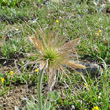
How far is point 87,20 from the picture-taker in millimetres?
4590

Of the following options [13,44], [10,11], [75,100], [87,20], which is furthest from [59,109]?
[10,11]

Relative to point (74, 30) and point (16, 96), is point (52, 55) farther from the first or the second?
point (74, 30)

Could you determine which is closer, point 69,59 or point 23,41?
point 69,59

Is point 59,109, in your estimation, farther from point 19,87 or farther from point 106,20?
point 106,20

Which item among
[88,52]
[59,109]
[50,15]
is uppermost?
[50,15]

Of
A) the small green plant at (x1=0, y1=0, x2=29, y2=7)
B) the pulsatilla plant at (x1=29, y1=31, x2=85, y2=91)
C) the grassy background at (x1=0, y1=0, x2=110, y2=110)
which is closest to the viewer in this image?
the pulsatilla plant at (x1=29, y1=31, x2=85, y2=91)

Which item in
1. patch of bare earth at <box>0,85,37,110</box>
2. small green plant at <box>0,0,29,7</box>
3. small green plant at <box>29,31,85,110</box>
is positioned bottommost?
patch of bare earth at <box>0,85,37,110</box>

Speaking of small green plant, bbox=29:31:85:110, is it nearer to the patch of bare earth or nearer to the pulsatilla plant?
the pulsatilla plant

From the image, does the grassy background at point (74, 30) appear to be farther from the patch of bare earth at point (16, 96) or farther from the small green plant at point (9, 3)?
the patch of bare earth at point (16, 96)

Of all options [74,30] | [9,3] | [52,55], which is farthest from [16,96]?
[9,3]

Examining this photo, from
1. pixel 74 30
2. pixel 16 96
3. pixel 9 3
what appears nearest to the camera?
pixel 16 96

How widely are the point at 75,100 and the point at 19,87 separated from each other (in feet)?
2.65

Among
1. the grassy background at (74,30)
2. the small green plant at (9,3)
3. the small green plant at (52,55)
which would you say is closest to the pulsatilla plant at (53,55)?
the small green plant at (52,55)

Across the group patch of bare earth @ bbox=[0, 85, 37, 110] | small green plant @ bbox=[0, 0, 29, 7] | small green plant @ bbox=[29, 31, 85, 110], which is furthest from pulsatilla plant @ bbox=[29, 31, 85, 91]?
small green plant @ bbox=[0, 0, 29, 7]
